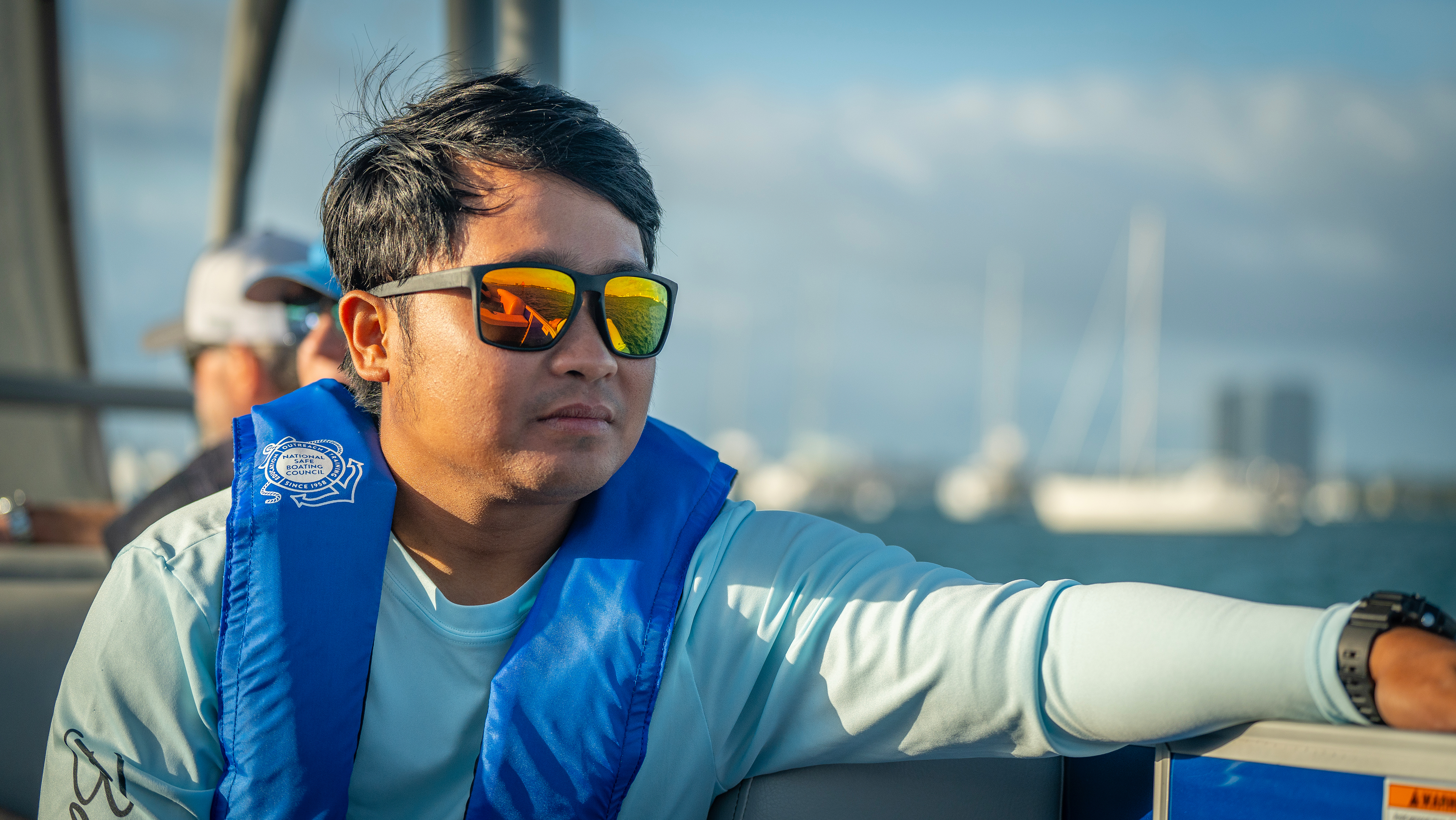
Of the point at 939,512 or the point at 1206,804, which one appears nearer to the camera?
the point at 1206,804

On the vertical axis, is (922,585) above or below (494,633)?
above

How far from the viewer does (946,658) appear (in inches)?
58.2

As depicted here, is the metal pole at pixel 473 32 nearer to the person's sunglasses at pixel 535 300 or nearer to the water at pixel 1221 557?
the person's sunglasses at pixel 535 300

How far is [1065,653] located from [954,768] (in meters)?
0.39

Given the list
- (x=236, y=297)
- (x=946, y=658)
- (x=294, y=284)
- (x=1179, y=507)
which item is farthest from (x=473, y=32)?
(x=1179, y=507)

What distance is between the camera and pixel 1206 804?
135 centimetres

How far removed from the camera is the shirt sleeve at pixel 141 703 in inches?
58.1

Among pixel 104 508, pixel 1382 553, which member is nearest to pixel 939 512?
pixel 1382 553

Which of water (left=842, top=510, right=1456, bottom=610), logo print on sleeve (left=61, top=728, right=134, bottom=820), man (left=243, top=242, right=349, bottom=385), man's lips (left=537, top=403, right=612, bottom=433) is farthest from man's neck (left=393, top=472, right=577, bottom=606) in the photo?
water (left=842, top=510, right=1456, bottom=610)

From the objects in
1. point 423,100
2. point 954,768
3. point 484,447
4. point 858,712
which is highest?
point 423,100

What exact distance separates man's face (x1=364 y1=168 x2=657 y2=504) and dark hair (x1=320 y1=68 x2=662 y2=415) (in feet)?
0.10

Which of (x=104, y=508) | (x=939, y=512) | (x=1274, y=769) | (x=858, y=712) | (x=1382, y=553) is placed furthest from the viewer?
(x=939, y=512)

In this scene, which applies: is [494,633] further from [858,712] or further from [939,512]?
[939,512]

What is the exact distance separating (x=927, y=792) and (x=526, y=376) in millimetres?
888
